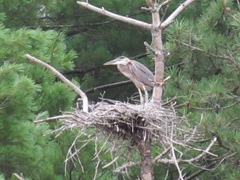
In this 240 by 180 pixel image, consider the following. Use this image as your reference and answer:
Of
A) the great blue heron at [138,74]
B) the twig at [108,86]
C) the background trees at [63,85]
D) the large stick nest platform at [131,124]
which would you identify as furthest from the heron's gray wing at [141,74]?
the twig at [108,86]

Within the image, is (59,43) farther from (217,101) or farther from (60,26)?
(60,26)

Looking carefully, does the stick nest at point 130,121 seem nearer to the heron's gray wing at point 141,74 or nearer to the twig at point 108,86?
the heron's gray wing at point 141,74

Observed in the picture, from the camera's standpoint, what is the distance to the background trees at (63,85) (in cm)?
754

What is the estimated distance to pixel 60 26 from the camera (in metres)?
11.5

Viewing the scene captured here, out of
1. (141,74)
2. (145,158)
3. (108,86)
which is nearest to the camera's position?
(145,158)

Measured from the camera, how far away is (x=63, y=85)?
8422mm

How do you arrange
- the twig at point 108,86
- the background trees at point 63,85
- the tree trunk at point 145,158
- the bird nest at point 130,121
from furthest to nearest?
the twig at point 108,86 < the background trees at point 63,85 < the tree trunk at point 145,158 < the bird nest at point 130,121

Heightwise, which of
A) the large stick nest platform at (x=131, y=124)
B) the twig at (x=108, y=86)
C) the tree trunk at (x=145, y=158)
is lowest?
the twig at (x=108, y=86)

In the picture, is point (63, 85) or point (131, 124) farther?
point (63, 85)

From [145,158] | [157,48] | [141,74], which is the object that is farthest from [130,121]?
[141,74]

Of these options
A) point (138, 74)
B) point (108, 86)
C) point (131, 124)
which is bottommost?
point (108, 86)

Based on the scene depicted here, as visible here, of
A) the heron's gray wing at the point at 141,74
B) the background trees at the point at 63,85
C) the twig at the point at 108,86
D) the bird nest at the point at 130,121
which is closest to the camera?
the bird nest at the point at 130,121

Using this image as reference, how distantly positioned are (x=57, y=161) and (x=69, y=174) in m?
0.21

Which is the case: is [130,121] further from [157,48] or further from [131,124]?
[157,48]
